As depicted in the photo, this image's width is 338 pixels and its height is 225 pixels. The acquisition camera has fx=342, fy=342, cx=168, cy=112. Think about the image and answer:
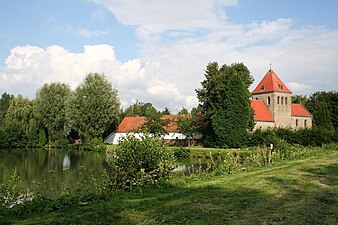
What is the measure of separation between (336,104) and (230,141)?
85.0 ft

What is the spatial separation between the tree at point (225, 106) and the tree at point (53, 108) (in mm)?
21505

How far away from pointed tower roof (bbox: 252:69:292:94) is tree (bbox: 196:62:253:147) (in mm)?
9198

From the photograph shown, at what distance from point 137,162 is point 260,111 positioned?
127 ft

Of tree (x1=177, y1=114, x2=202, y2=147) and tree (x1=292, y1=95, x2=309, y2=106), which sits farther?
tree (x1=292, y1=95, x2=309, y2=106)

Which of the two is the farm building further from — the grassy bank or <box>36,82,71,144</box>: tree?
the grassy bank

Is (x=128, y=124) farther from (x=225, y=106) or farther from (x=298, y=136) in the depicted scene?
(x=298, y=136)

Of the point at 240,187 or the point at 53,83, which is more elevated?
the point at 53,83

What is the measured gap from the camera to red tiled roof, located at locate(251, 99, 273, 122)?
46809mm

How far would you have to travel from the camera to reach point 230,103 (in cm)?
3909

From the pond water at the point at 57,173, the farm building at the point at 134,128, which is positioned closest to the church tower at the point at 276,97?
the farm building at the point at 134,128

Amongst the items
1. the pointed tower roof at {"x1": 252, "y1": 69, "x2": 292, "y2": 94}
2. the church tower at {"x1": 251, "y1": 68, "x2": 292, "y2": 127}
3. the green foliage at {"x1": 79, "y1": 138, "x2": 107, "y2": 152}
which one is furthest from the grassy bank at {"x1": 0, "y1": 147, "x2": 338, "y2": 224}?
the pointed tower roof at {"x1": 252, "y1": 69, "x2": 292, "y2": 94}

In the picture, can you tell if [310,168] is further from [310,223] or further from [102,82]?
[102,82]

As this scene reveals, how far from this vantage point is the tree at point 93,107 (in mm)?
46469

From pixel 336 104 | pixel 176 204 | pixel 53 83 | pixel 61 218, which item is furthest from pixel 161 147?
pixel 336 104
